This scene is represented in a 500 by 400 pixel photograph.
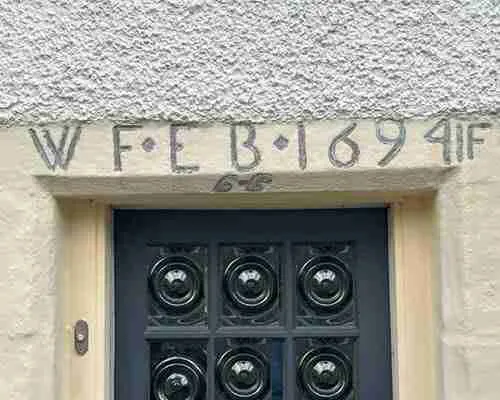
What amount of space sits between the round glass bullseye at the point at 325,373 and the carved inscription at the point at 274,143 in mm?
650

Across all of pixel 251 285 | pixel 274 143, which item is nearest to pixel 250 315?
pixel 251 285

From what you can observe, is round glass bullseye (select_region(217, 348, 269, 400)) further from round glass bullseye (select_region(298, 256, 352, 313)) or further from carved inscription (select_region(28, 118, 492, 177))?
carved inscription (select_region(28, 118, 492, 177))

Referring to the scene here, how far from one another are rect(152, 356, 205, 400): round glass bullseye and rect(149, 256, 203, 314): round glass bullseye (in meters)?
0.17

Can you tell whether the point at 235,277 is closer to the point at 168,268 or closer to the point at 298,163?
the point at 168,268

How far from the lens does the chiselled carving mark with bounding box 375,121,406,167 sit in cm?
267

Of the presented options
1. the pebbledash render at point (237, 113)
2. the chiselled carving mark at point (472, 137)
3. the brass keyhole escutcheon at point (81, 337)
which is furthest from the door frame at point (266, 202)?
the chiselled carving mark at point (472, 137)

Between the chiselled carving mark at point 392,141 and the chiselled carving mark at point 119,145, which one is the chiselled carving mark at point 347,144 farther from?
the chiselled carving mark at point 119,145

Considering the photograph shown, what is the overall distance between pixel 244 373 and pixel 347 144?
0.85 m

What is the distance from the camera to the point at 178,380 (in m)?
2.98

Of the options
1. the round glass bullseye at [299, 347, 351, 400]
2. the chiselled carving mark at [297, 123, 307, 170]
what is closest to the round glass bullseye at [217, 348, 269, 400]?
the round glass bullseye at [299, 347, 351, 400]

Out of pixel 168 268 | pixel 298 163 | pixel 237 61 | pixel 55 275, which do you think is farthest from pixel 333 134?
pixel 55 275

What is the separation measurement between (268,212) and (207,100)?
0.50m

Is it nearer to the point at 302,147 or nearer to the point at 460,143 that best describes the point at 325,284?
the point at 302,147

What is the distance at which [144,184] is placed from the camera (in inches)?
107
